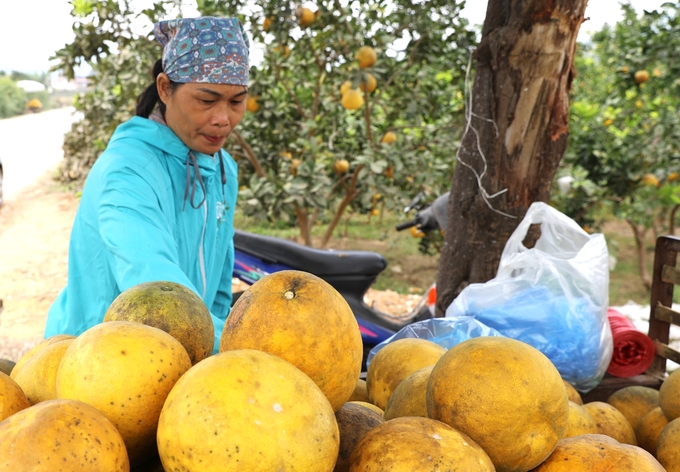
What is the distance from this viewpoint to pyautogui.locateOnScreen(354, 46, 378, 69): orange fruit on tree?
4.45m

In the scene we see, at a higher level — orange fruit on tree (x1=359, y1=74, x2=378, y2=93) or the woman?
orange fruit on tree (x1=359, y1=74, x2=378, y2=93)

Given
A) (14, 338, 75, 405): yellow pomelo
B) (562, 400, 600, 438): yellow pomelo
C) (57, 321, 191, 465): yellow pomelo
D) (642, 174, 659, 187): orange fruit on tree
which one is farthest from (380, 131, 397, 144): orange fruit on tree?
(57, 321, 191, 465): yellow pomelo

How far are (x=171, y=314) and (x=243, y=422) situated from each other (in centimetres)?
39

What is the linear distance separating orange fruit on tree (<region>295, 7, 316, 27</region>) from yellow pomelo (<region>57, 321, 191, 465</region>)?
399cm

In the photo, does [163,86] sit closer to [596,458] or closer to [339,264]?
[339,264]

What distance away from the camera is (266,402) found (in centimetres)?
82

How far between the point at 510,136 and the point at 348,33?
2.37 m

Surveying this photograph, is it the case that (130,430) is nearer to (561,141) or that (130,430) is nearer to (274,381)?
Result: (274,381)

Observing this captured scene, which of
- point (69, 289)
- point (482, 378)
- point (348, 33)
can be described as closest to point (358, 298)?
point (69, 289)

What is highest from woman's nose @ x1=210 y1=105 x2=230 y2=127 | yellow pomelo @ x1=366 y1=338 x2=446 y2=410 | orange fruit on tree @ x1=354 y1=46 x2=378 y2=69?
orange fruit on tree @ x1=354 y1=46 x2=378 y2=69

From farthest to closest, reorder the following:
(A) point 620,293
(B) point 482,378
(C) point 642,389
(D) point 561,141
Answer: (A) point 620,293 → (D) point 561,141 → (C) point 642,389 → (B) point 482,378

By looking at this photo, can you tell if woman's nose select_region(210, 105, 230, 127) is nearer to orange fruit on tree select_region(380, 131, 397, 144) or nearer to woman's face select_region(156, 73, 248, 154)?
woman's face select_region(156, 73, 248, 154)

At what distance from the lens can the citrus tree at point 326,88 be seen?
4512mm

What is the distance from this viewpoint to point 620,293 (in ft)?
22.7
